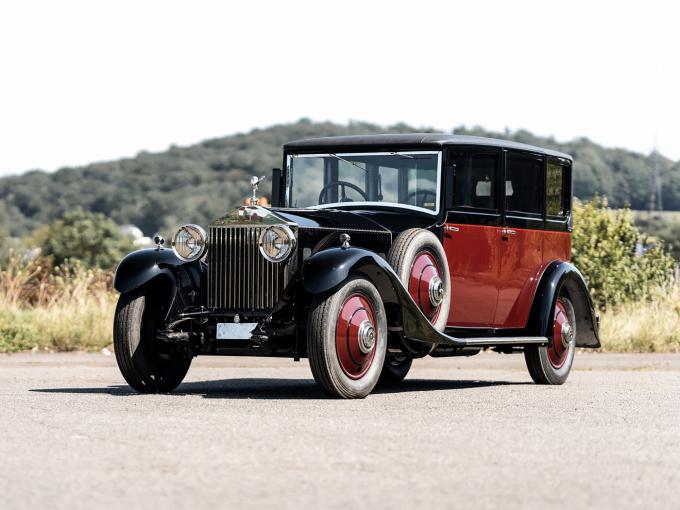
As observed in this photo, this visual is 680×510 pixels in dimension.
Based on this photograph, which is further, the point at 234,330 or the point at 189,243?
the point at 189,243

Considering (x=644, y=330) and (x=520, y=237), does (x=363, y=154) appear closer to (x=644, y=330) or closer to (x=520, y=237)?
(x=520, y=237)

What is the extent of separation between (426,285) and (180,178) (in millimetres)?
121608

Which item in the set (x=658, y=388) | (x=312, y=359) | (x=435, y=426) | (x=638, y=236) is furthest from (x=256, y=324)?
(x=638, y=236)

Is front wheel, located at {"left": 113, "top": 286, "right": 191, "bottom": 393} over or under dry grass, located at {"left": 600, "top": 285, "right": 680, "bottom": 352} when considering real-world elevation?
over

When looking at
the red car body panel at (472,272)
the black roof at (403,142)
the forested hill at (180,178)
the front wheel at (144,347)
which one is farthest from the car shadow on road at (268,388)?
the forested hill at (180,178)

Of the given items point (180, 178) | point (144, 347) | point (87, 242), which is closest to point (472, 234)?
point (144, 347)

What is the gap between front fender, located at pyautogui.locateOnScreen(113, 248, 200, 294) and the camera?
11297 mm

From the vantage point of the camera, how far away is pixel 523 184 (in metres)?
13.4

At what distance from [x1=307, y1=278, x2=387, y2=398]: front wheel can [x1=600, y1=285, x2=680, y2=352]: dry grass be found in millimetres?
8977

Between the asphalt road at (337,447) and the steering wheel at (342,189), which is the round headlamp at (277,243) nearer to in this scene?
the asphalt road at (337,447)

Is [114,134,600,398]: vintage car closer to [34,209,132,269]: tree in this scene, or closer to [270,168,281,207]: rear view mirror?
[270,168,281,207]: rear view mirror

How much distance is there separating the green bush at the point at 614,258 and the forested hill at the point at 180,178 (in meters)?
52.3

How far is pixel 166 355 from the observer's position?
1162cm

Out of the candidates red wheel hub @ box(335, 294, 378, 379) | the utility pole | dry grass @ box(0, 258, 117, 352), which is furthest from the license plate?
the utility pole
